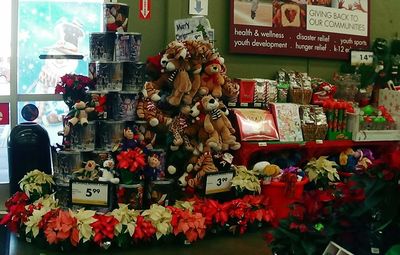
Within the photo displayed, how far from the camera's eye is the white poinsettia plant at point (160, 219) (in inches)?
134

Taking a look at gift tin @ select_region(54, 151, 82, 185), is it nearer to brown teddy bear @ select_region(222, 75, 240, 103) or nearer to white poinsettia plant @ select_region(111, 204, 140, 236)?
white poinsettia plant @ select_region(111, 204, 140, 236)

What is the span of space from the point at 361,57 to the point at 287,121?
150 cm

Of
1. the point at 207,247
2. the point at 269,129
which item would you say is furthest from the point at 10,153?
the point at 269,129

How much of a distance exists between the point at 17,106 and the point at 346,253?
142 inches

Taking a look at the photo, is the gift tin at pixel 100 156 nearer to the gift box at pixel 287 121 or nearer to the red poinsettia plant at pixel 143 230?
the red poinsettia plant at pixel 143 230

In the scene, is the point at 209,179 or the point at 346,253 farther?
the point at 209,179

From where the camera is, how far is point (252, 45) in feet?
16.1

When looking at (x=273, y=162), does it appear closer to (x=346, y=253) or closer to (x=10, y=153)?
(x=10, y=153)

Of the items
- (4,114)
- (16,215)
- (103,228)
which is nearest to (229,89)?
(103,228)

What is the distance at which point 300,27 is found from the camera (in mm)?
5148

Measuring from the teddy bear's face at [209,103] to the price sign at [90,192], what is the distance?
0.99 metres

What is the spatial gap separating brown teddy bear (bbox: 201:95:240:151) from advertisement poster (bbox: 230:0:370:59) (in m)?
1.08

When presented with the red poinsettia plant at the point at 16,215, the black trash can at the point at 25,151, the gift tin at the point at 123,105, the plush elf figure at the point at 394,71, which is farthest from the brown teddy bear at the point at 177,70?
the plush elf figure at the point at 394,71

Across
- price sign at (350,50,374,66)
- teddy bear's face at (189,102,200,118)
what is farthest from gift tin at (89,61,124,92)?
price sign at (350,50,374,66)
